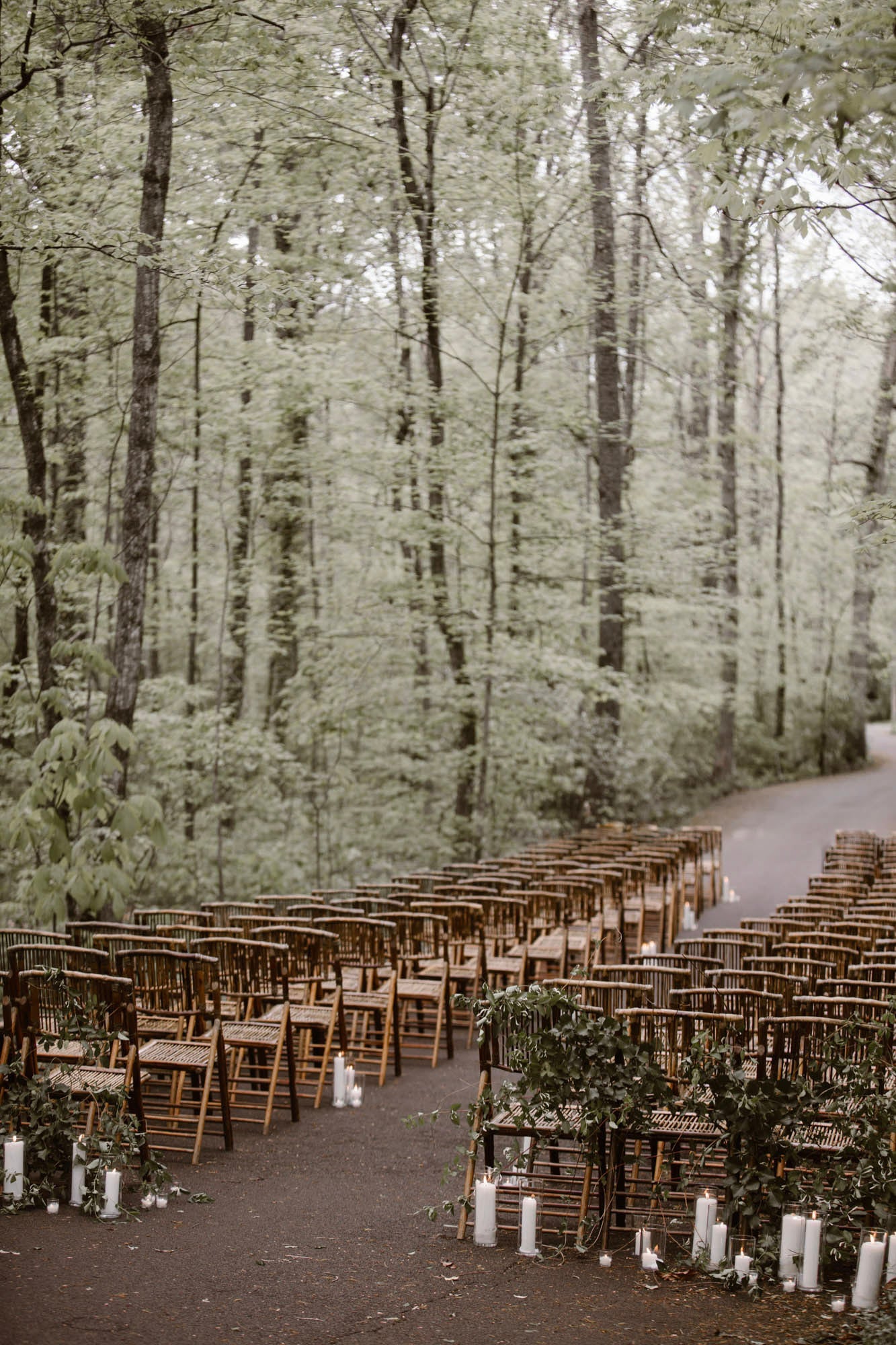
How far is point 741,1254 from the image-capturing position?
4.90 meters

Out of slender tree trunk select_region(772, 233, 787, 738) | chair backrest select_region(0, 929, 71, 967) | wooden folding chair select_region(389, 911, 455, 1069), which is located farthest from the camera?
slender tree trunk select_region(772, 233, 787, 738)

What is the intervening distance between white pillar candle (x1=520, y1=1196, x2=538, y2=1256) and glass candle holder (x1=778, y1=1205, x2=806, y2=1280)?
100cm

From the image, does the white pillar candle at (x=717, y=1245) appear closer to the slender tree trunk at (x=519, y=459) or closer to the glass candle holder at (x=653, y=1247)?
the glass candle holder at (x=653, y=1247)

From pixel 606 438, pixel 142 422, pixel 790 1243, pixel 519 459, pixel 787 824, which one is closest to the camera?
pixel 790 1243

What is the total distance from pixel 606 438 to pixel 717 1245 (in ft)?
57.2

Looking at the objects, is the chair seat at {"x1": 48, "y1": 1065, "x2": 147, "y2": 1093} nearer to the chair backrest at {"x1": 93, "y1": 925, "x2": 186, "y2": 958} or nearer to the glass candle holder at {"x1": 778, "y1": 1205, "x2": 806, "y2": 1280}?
the chair backrest at {"x1": 93, "y1": 925, "x2": 186, "y2": 958}

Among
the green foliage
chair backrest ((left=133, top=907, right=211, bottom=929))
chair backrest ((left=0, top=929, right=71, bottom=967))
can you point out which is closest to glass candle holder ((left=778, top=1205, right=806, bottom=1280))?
chair backrest ((left=0, top=929, right=71, bottom=967))

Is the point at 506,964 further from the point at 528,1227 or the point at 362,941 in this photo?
the point at 528,1227

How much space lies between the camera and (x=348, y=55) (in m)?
17.0

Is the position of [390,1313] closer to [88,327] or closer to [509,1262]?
[509,1262]

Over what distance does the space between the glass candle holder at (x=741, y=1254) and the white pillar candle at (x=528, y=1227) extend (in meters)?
0.80

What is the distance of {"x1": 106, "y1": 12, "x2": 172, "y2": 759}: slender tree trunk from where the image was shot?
11727 mm

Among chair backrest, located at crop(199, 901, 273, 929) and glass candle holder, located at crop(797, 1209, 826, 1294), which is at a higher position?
chair backrest, located at crop(199, 901, 273, 929)

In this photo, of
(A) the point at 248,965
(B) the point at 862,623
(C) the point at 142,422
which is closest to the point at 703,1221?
(A) the point at 248,965
